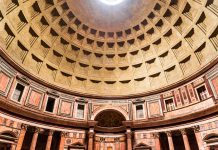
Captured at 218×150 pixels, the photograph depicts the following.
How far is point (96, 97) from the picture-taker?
23.4 meters

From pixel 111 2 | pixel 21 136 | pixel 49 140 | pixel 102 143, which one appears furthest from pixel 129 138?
pixel 111 2

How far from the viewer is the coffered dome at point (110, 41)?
712 inches

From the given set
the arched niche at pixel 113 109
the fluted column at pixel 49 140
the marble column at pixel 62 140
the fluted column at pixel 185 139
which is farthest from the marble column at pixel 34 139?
the fluted column at pixel 185 139

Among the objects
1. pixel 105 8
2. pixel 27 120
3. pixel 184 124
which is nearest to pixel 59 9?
pixel 105 8

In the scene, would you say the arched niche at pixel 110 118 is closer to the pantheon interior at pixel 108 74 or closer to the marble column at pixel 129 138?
the pantheon interior at pixel 108 74

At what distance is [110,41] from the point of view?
2538cm

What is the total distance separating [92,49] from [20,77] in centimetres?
1091

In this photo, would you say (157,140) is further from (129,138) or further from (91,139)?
(91,139)

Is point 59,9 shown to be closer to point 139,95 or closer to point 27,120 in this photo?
point 27,120

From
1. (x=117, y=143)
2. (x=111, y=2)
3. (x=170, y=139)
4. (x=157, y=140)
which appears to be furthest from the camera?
(x=111, y=2)

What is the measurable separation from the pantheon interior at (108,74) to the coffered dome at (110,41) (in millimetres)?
126

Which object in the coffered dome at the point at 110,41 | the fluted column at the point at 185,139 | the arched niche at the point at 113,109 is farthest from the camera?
the arched niche at the point at 113,109

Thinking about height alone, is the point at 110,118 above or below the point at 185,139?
above

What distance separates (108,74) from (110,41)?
507 cm
